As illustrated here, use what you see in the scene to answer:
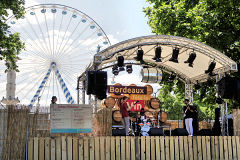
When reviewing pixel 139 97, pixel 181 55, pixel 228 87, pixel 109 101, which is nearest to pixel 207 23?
pixel 181 55

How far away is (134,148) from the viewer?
7.79 meters

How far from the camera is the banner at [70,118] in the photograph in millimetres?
8805

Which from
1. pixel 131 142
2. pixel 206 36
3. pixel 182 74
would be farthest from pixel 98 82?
pixel 206 36

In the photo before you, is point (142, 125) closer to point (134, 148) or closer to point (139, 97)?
point (139, 97)

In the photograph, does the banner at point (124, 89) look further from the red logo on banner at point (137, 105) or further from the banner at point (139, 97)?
the red logo on banner at point (137, 105)

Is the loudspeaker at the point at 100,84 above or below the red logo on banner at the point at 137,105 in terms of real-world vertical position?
above

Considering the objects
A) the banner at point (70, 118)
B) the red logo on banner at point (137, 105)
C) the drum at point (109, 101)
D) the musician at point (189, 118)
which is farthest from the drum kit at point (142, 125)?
the banner at point (70, 118)

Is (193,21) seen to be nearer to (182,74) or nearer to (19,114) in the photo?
(182,74)

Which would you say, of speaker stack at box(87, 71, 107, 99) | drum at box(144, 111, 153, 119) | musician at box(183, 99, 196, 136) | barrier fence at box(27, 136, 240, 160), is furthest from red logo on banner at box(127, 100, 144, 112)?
barrier fence at box(27, 136, 240, 160)

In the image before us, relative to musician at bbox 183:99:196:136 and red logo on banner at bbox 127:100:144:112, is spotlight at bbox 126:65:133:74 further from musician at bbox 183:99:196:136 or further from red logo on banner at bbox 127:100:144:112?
musician at bbox 183:99:196:136

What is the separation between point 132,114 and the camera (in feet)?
53.7

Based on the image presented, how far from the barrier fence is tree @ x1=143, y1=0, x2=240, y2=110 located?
247 inches

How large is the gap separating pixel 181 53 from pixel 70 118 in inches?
258

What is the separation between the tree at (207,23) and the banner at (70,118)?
7472 mm
